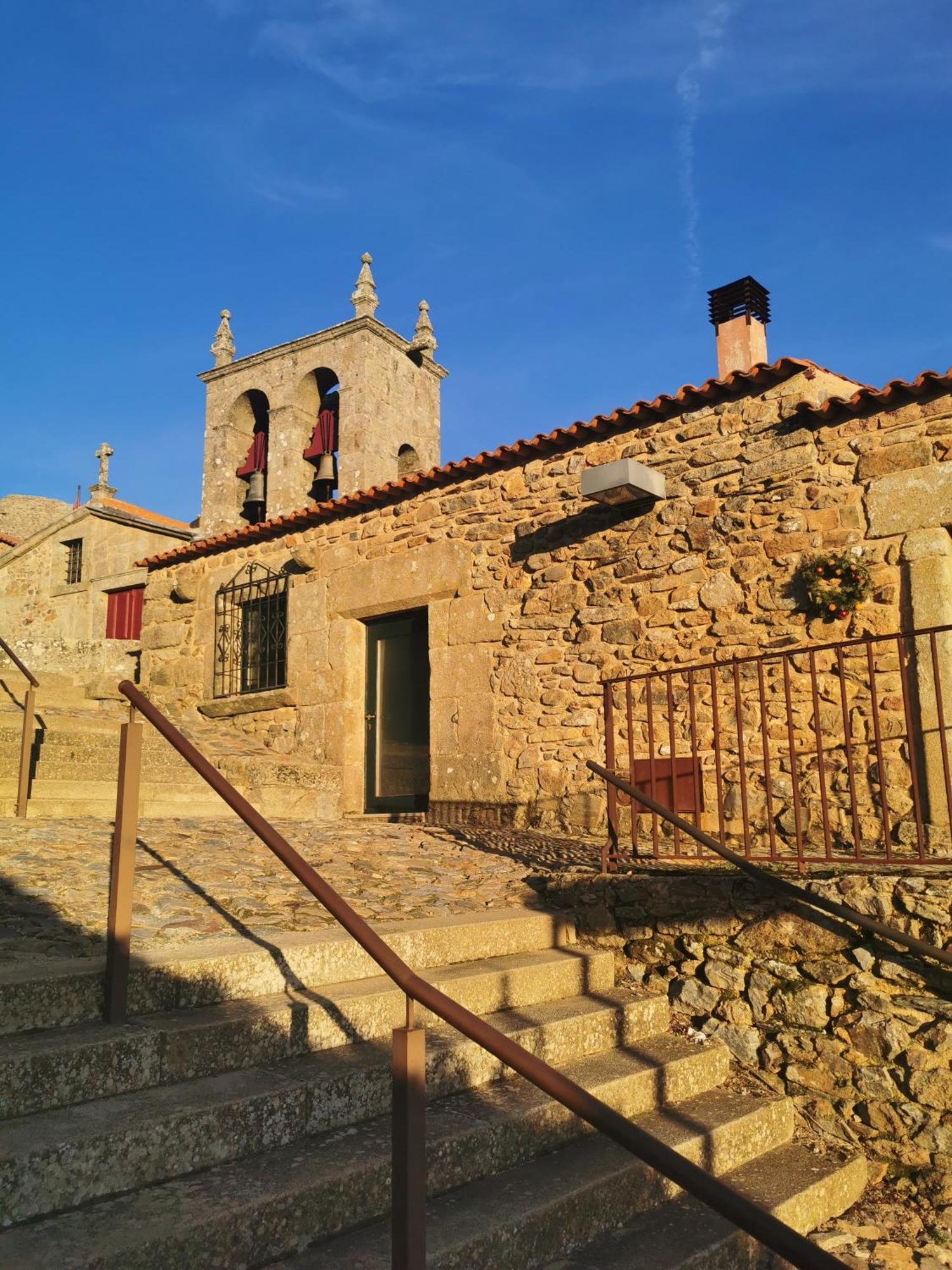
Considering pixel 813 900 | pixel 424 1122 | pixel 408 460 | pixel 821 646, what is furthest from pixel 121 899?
pixel 408 460

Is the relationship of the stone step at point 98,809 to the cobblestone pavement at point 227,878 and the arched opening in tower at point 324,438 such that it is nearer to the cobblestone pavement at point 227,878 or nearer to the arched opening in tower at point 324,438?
the cobblestone pavement at point 227,878

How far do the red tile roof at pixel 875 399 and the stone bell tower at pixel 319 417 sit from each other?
8854 millimetres

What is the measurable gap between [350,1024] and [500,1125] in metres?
0.58

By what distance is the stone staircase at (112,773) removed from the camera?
20.1 ft

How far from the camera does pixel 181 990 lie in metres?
2.95

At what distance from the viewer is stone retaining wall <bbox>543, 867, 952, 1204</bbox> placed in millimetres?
3432

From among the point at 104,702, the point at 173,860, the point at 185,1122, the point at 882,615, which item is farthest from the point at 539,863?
the point at 104,702

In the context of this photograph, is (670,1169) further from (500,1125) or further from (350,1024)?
(350,1024)

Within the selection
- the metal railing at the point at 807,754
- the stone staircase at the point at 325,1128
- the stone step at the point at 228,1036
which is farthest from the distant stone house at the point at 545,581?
the stone staircase at the point at 325,1128

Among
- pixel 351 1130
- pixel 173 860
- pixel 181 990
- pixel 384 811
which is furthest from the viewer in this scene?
pixel 384 811

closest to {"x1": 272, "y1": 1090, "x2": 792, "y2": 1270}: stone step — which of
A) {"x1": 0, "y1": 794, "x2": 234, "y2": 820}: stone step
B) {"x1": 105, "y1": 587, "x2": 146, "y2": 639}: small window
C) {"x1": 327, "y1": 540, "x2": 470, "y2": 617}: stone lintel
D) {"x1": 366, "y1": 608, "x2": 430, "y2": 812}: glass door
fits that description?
{"x1": 0, "y1": 794, "x2": 234, "y2": 820}: stone step

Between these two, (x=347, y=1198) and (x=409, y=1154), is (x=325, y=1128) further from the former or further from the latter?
(x=409, y=1154)

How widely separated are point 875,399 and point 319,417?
10920 mm

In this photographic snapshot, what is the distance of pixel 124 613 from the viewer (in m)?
17.9
